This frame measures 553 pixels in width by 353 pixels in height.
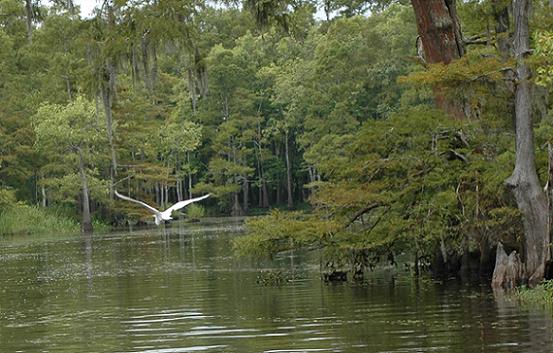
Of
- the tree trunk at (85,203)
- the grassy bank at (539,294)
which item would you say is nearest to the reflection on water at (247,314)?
the grassy bank at (539,294)

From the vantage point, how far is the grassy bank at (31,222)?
159 feet

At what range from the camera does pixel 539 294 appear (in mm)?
12930

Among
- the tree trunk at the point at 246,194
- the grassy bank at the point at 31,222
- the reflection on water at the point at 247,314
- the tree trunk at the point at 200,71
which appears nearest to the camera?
the reflection on water at the point at 247,314

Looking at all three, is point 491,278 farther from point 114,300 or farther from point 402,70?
point 402,70

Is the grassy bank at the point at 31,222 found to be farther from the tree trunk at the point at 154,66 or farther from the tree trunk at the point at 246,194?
the tree trunk at the point at 154,66

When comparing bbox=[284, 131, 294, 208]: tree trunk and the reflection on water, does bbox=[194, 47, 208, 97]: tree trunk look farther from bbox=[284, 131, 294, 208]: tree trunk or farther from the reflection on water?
bbox=[284, 131, 294, 208]: tree trunk

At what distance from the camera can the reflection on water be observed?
10328mm

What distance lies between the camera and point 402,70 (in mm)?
50781

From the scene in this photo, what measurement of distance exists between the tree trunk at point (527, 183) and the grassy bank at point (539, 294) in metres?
0.41

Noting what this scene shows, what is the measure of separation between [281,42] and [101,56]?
48.0m

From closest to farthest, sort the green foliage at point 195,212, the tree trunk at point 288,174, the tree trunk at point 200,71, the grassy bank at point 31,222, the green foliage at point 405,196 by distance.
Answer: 1. the green foliage at point 405,196
2. the tree trunk at point 200,71
3. the grassy bank at point 31,222
4. the green foliage at point 195,212
5. the tree trunk at point 288,174

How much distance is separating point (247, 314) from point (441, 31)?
6.32m

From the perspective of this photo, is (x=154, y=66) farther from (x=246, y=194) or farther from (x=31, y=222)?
(x=246, y=194)

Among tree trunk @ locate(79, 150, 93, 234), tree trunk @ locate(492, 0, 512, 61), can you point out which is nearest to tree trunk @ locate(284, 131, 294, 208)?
tree trunk @ locate(79, 150, 93, 234)
